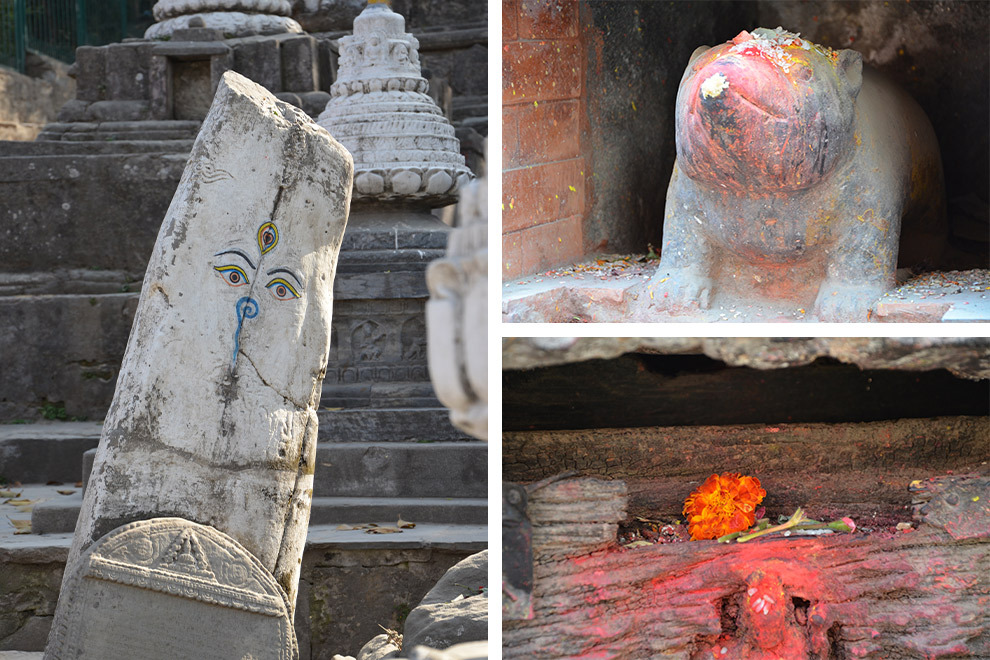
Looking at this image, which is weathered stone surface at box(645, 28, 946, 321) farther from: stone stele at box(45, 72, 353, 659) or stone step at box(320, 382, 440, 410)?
stone step at box(320, 382, 440, 410)

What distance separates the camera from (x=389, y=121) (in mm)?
5320

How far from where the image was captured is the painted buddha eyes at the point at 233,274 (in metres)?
2.92

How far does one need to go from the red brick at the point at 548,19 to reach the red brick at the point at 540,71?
0.06ft

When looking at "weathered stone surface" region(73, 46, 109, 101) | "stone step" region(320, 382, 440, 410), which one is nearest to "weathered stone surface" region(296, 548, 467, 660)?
"stone step" region(320, 382, 440, 410)

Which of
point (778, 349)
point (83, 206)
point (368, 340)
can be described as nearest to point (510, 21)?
point (778, 349)

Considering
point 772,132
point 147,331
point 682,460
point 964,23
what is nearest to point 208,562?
point 147,331

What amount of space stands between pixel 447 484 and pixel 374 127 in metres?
1.93

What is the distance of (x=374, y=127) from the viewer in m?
5.32

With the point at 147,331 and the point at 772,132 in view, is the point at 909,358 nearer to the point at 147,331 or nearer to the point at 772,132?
the point at 772,132

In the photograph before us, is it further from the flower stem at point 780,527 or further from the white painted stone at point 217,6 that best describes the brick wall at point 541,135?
the white painted stone at point 217,6

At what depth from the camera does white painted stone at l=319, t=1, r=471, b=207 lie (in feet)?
17.2

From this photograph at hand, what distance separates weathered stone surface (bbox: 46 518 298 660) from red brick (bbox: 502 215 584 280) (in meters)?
1.21

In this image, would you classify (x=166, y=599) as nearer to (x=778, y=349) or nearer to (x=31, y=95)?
(x=778, y=349)

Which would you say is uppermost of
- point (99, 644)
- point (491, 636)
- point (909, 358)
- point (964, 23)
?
point (964, 23)
